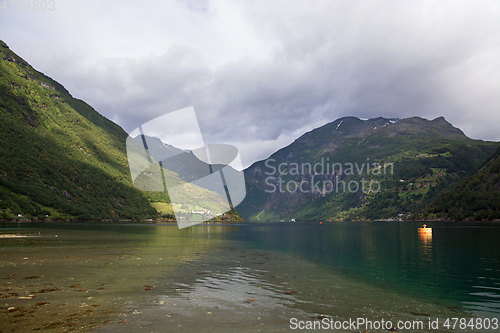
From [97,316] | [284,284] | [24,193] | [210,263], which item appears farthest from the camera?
[24,193]

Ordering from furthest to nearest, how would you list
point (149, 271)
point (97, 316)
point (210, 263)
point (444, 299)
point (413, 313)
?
1. point (210, 263)
2. point (149, 271)
3. point (444, 299)
4. point (413, 313)
5. point (97, 316)

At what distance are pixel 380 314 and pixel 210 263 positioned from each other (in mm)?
22130

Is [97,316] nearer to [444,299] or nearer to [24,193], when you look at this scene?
[444,299]

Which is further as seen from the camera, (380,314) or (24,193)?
(24,193)

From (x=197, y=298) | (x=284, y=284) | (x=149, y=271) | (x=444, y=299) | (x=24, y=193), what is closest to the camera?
(x=197, y=298)

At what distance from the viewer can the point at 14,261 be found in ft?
93.6

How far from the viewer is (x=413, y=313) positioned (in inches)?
639

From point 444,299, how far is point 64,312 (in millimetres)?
23541

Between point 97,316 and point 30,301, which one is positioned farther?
point 30,301

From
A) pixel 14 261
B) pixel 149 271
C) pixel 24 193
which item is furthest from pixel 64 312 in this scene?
pixel 24 193

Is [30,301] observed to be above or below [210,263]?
above

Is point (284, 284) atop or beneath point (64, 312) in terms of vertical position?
beneath

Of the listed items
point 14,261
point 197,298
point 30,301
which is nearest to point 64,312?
point 30,301

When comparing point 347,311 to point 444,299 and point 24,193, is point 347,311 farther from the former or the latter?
point 24,193
